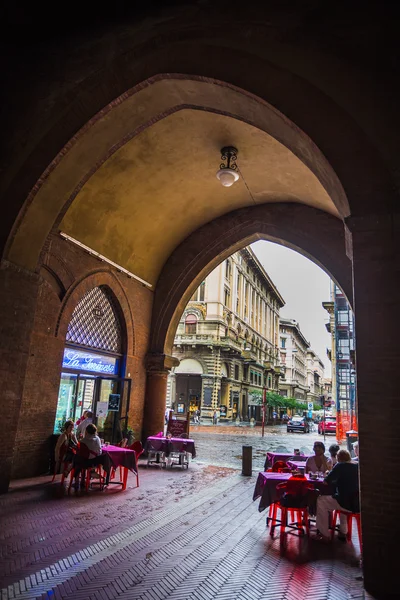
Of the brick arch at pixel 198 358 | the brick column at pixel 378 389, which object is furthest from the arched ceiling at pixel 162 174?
the brick arch at pixel 198 358

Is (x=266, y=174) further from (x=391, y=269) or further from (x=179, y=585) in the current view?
(x=179, y=585)

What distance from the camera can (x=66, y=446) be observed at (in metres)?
8.55

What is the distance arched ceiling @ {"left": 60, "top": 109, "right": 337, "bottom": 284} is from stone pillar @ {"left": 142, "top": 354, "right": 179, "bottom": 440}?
2.97 m

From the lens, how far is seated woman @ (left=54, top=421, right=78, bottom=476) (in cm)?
848

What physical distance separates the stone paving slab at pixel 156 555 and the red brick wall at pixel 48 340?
1.72 m

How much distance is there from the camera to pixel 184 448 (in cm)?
1118

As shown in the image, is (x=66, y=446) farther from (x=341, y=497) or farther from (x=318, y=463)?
(x=341, y=497)

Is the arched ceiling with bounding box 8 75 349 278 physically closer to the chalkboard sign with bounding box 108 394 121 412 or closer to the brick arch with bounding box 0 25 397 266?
the brick arch with bounding box 0 25 397 266

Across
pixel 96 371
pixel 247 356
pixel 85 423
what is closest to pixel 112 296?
pixel 96 371

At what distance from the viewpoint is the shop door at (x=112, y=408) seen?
1224 cm

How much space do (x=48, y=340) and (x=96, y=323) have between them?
2438 mm

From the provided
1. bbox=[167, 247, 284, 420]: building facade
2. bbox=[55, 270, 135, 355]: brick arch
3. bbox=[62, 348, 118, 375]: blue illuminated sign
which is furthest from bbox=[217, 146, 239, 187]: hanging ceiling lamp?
bbox=[167, 247, 284, 420]: building facade

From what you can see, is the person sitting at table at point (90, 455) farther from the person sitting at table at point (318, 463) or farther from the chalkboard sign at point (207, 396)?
the chalkboard sign at point (207, 396)

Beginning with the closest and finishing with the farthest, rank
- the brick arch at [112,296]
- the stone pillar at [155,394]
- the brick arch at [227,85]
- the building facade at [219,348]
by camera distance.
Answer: the brick arch at [227,85], the brick arch at [112,296], the stone pillar at [155,394], the building facade at [219,348]
